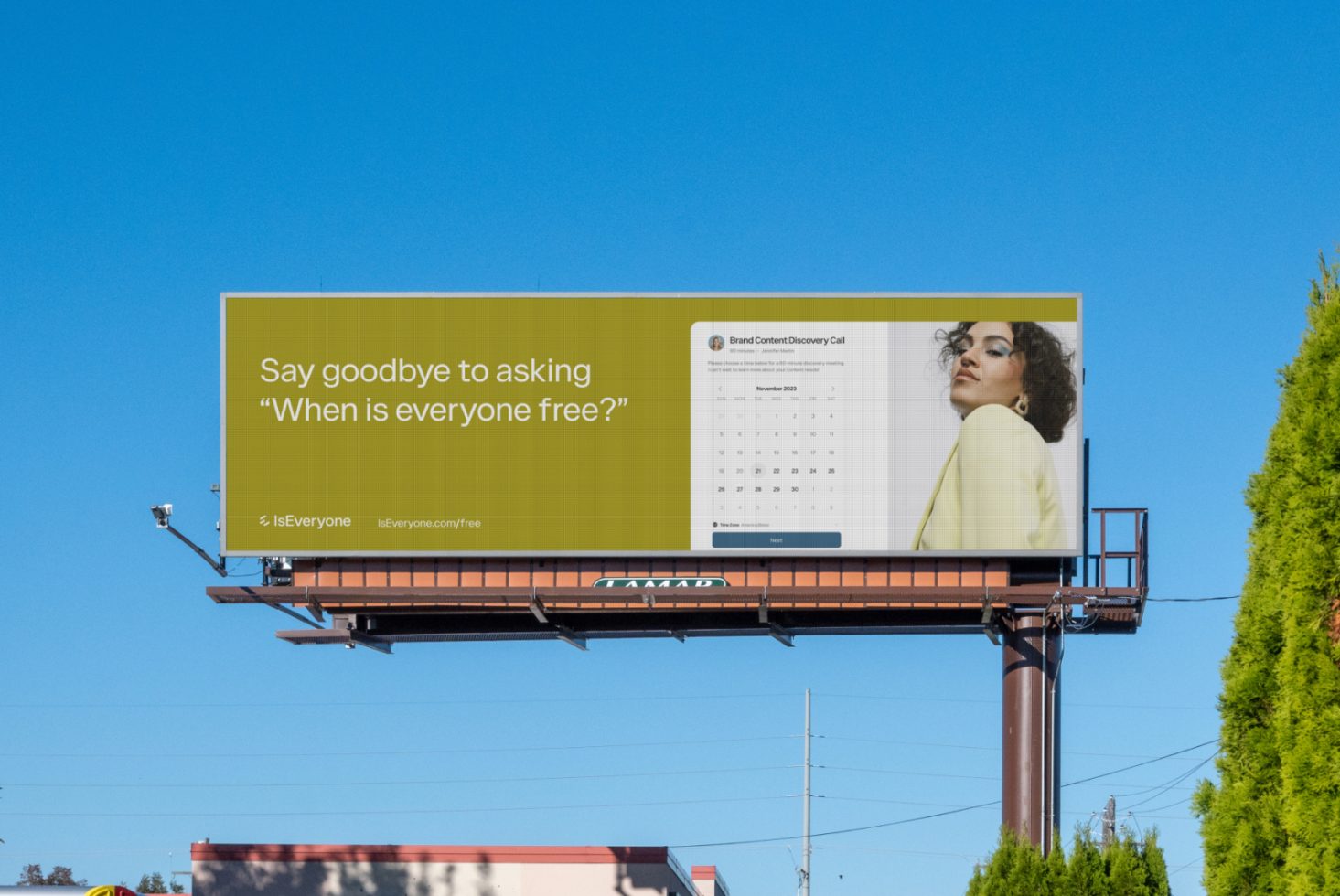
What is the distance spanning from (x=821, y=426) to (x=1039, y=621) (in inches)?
166

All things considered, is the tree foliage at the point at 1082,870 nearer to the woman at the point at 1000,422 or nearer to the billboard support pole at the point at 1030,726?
the billboard support pole at the point at 1030,726

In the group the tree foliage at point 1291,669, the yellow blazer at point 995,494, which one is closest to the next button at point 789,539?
the yellow blazer at point 995,494

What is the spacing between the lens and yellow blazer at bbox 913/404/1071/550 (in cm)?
3070

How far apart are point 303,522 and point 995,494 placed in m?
10.2

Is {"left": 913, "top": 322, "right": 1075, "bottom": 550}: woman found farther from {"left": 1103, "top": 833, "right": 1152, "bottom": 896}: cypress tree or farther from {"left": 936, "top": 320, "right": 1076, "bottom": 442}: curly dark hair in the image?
{"left": 1103, "top": 833, "right": 1152, "bottom": 896}: cypress tree

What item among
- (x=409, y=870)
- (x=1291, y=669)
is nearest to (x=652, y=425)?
(x=409, y=870)

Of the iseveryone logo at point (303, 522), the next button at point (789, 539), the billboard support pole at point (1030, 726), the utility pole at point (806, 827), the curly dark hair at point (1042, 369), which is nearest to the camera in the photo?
the billboard support pole at point (1030, 726)

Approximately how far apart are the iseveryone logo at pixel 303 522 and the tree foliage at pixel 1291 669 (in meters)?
17.9

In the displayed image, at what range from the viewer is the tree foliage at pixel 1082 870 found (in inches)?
990

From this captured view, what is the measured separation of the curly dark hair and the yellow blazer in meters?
0.24

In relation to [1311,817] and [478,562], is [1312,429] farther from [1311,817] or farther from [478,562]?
[478,562]

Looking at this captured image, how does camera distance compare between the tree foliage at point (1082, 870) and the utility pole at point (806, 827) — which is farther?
the utility pole at point (806, 827)

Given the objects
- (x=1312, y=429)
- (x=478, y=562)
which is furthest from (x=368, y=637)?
(x=1312, y=429)

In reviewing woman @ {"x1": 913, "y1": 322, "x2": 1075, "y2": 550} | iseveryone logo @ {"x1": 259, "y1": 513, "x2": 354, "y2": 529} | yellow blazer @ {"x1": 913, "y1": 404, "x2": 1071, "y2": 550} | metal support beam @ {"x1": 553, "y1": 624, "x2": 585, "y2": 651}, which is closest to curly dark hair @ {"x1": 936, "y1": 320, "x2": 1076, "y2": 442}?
woman @ {"x1": 913, "y1": 322, "x2": 1075, "y2": 550}
